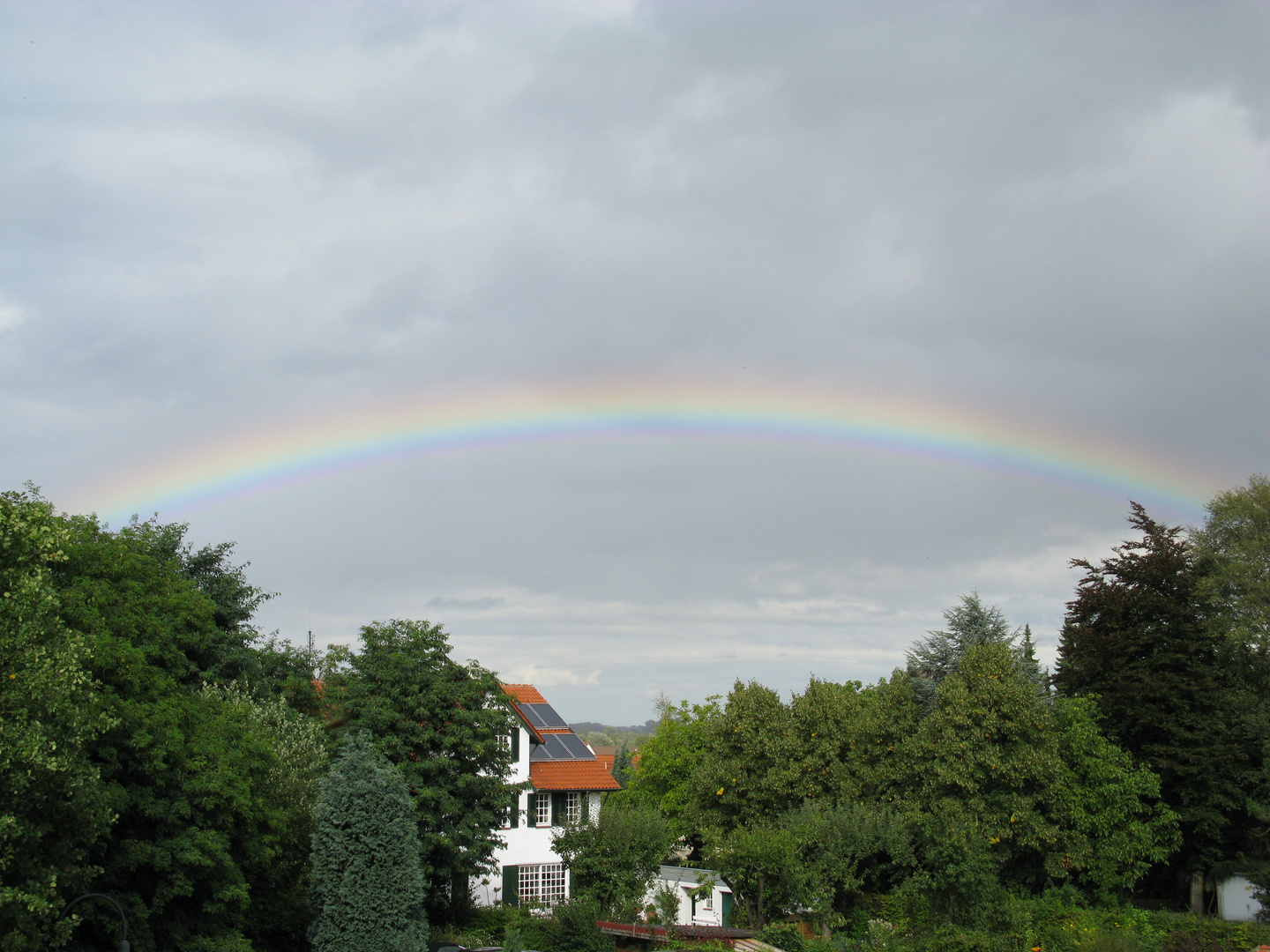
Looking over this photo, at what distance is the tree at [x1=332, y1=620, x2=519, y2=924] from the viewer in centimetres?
3516

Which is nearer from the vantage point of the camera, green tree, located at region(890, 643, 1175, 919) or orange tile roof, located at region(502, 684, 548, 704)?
green tree, located at region(890, 643, 1175, 919)

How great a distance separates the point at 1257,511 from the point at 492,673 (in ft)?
125

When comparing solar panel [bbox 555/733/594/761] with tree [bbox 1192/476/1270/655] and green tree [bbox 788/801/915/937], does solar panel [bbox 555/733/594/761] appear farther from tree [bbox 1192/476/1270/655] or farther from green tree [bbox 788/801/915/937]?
tree [bbox 1192/476/1270/655]

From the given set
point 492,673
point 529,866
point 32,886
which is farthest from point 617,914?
point 32,886

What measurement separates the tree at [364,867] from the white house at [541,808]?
45.1 ft

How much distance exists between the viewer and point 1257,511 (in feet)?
159

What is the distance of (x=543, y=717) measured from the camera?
54.8 meters

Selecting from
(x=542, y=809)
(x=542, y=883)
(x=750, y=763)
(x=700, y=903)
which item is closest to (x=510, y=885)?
(x=542, y=883)

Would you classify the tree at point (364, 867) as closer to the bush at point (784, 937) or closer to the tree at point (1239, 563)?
the bush at point (784, 937)

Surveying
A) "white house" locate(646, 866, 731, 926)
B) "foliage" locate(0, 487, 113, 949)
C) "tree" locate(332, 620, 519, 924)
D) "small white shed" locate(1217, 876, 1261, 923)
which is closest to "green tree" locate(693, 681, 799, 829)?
"white house" locate(646, 866, 731, 926)

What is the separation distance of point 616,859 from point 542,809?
14.6 m

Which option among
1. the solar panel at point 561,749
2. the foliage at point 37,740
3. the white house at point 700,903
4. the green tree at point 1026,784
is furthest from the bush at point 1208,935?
the foliage at point 37,740

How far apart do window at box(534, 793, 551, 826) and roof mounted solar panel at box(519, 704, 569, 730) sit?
5288mm

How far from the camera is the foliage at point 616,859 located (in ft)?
113
